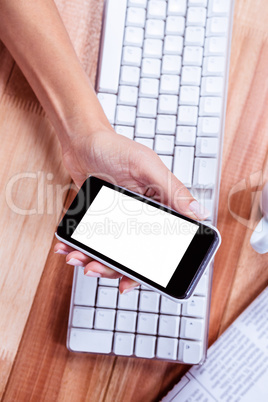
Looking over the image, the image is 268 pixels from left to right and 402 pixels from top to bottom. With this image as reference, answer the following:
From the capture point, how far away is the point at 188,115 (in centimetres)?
45

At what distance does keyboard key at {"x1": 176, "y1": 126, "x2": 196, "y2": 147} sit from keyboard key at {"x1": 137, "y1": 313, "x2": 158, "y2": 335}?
0.66 feet

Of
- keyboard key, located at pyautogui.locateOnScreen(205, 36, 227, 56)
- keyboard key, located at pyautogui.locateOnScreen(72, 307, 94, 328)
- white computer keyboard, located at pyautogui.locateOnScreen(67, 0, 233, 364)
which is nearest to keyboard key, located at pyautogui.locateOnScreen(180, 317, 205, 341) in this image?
white computer keyboard, located at pyautogui.locateOnScreen(67, 0, 233, 364)

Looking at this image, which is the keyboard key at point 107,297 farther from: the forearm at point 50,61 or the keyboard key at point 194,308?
the forearm at point 50,61

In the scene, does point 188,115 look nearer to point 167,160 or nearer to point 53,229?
point 167,160

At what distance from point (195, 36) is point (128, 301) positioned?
1.06 ft

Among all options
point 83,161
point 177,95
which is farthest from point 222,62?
point 83,161

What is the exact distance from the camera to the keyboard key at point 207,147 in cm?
44

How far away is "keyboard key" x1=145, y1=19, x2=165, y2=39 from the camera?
465 mm

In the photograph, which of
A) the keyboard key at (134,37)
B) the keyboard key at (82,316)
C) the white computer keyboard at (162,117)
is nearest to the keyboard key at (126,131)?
the white computer keyboard at (162,117)

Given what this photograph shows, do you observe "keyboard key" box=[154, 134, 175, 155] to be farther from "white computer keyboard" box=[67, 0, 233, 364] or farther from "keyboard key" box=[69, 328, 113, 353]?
"keyboard key" box=[69, 328, 113, 353]

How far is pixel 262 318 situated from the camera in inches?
17.0

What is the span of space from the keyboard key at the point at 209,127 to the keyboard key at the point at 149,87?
67 mm

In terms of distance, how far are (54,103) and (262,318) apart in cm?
36

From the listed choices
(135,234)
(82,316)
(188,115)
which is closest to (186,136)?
(188,115)
